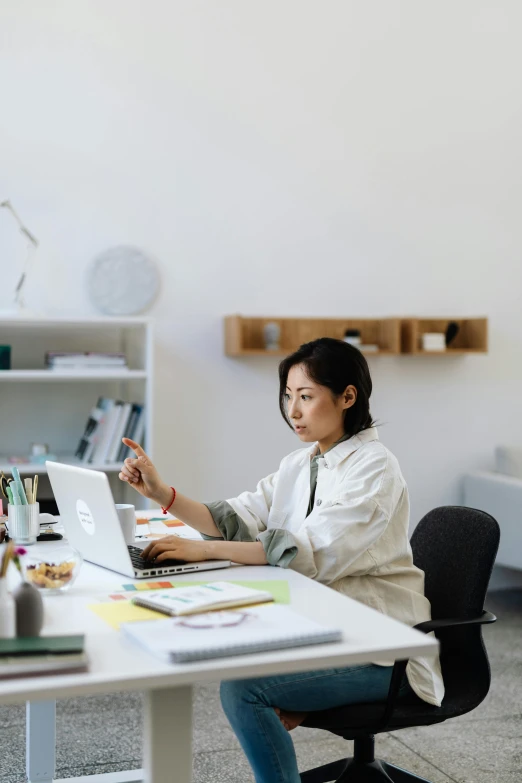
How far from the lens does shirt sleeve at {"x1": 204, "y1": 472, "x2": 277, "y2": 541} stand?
2283 millimetres

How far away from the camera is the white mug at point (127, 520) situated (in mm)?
2061

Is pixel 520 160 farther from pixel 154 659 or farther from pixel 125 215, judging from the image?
pixel 154 659

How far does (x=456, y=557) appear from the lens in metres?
2.20

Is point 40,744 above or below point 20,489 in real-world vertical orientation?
below

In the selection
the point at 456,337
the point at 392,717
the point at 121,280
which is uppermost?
the point at 121,280

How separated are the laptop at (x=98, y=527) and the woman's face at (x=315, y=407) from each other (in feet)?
1.33

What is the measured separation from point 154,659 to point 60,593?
463 mm

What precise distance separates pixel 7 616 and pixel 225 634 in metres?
0.33

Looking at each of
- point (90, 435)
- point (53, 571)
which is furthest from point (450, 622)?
point (90, 435)

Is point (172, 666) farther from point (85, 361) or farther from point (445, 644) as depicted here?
point (85, 361)

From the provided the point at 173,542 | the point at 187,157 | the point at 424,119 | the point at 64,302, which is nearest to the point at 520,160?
→ the point at 424,119

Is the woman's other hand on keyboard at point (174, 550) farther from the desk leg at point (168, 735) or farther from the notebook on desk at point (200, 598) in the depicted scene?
the desk leg at point (168, 735)

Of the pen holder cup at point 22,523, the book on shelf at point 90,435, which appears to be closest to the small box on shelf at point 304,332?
the book on shelf at point 90,435

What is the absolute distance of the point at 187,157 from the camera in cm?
439
